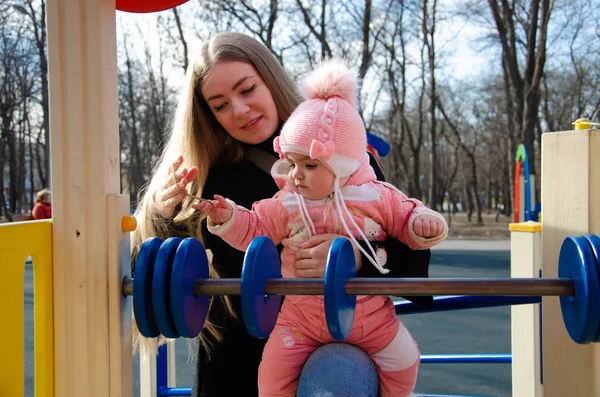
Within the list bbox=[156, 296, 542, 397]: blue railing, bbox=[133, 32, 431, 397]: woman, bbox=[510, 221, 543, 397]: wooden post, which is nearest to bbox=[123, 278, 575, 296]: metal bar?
bbox=[133, 32, 431, 397]: woman

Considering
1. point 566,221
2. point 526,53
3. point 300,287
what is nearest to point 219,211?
point 300,287

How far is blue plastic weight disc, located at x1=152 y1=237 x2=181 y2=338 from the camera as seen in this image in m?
1.12

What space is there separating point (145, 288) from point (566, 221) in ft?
3.58

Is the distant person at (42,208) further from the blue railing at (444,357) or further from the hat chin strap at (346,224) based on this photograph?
the hat chin strap at (346,224)

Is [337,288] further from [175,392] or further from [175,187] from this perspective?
[175,392]

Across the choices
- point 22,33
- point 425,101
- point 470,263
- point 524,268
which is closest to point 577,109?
point 425,101

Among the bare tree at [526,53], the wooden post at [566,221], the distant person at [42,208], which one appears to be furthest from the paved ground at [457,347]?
the bare tree at [526,53]

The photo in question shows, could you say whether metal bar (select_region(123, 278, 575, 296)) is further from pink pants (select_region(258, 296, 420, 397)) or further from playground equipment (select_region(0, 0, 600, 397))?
playground equipment (select_region(0, 0, 600, 397))

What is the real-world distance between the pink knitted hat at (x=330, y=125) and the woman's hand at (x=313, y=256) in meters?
0.16

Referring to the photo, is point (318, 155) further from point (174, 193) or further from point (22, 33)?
point (22, 33)

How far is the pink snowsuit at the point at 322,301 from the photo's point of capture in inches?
52.3

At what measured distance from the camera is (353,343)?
4.37ft

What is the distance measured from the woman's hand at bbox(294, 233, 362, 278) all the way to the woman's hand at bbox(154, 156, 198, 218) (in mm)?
319

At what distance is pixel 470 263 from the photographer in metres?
9.59
